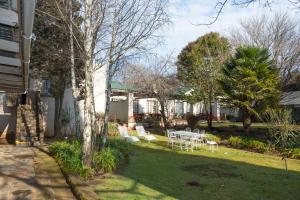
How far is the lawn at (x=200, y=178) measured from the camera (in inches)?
353

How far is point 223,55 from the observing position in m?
27.2

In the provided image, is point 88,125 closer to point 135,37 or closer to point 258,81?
point 135,37

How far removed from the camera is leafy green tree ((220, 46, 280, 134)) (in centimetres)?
2122

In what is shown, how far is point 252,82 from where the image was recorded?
2120cm

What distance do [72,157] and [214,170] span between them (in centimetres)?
467

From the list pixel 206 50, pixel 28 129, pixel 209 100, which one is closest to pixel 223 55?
pixel 206 50

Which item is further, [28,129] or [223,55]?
[223,55]

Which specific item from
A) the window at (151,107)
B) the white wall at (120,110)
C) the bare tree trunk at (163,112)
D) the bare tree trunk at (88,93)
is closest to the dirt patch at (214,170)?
the bare tree trunk at (88,93)

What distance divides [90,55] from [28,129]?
7621mm

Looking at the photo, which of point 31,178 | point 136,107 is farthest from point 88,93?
point 136,107

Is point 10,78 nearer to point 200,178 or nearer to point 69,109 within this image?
point 200,178

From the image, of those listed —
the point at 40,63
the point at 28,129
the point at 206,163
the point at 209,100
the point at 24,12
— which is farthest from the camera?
the point at 209,100

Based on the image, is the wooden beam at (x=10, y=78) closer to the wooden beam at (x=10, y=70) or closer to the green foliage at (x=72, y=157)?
the wooden beam at (x=10, y=70)

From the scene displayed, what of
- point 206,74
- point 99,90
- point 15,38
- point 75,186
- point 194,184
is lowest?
point 194,184
